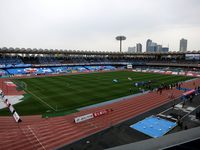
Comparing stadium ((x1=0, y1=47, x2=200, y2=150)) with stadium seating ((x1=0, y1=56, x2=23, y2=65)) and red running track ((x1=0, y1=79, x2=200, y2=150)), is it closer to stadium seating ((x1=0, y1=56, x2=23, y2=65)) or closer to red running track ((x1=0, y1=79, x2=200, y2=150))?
red running track ((x1=0, y1=79, x2=200, y2=150))

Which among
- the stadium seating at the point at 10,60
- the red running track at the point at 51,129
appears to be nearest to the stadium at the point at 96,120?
the red running track at the point at 51,129

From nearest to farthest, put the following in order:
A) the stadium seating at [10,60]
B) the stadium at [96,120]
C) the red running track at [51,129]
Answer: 1. the stadium at [96,120]
2. the red running track at [51,129]
3. the stadium seating at [10,60]

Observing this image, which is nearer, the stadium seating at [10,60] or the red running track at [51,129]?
the red running track at [51,129]

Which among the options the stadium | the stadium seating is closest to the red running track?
the stadium

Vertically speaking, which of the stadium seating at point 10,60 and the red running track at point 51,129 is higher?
the stadium seating at point 10,60

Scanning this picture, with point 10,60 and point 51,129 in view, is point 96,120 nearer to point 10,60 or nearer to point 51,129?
point 51,129

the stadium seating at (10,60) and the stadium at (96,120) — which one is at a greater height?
the stadium seating at (10,60)

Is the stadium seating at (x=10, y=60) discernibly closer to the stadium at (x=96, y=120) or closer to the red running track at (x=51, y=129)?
the stadium at (x=96, y=120)

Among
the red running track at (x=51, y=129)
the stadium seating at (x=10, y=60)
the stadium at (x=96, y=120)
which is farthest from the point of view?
the stadium seating at (x=10, y=60)

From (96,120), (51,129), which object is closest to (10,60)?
(51,129)

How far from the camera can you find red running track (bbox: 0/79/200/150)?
13531 millimetres

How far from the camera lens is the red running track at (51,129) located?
13531 mm

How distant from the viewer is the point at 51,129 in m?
16.0

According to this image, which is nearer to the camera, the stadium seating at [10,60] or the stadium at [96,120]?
the stadium at [96,120]
